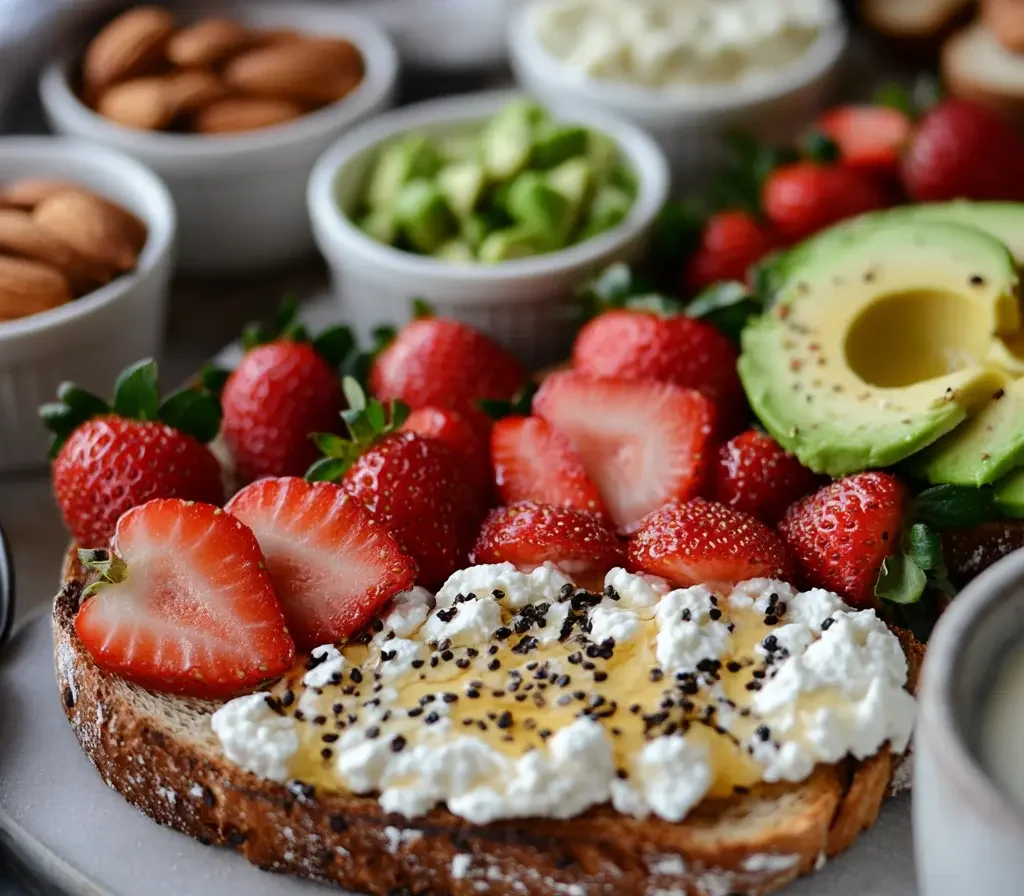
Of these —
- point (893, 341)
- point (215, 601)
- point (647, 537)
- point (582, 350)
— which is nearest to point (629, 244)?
point (582, 350)

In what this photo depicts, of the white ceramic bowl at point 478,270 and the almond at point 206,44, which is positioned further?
the almond at point 206,44

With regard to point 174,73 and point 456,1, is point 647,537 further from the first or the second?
point 456,1

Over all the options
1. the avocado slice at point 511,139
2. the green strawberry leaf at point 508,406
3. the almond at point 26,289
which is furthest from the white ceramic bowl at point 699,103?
the almond at point 26,289

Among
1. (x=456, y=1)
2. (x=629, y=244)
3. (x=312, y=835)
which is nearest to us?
(x=312, y=835)

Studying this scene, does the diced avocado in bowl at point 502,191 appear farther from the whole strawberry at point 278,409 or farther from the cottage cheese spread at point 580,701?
the cottage cheese spread at point 580,701

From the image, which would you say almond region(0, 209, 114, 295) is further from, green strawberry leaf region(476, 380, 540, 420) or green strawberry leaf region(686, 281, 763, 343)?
green strawberry leaf region(686, 281, 763, 343)

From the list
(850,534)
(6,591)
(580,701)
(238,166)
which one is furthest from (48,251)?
(850,534)
